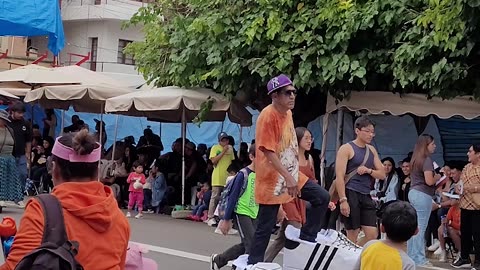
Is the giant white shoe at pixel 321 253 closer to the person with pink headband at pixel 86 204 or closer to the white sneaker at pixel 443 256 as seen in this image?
the person with pink headband at pixel 86 204

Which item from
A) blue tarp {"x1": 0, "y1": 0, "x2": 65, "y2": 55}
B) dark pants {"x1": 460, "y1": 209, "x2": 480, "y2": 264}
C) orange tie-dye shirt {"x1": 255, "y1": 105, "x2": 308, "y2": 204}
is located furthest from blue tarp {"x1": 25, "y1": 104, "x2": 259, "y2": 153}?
orange tie-dye shirt {"x1": 255, "y1": 105, "x2": 308, "y2": 204}

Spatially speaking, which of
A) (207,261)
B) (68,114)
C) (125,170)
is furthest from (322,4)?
(68,114)

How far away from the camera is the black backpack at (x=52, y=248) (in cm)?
317

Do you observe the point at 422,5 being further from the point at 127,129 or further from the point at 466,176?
the point at 127,129

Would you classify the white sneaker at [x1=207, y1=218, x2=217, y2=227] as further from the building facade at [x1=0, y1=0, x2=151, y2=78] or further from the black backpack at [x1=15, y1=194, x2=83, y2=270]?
the building facade at [x1=0, y1=0, x2=151, y2=78]

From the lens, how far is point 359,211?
8.59 meters

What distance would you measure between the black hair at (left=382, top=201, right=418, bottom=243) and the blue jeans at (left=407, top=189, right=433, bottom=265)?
5976mm

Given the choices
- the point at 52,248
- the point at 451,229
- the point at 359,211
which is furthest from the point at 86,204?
the point at 451,229

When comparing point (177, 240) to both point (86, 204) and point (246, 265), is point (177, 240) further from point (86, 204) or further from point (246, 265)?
point (86, 204)

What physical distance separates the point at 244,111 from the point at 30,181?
18.9 ft

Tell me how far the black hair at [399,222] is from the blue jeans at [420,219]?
19.6ft

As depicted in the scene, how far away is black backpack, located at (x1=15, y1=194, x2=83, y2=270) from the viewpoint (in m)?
3.17

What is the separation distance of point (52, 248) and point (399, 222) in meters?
2.19

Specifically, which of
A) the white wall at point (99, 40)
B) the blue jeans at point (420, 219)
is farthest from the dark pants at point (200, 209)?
the white wall at point (99, 40)
